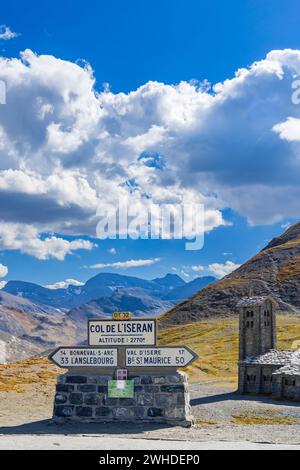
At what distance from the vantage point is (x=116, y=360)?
982 inches

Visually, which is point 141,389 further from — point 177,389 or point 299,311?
point 299,311

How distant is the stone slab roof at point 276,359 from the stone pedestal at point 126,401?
24.2m

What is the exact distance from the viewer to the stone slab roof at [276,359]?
151 ft

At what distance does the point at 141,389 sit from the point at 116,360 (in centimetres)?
186

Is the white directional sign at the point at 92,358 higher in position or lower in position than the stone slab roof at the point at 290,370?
higher

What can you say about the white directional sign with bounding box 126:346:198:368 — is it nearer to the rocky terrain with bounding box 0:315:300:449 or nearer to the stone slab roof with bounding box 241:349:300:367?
the rocky terrain with bounding box 0:315:300:449

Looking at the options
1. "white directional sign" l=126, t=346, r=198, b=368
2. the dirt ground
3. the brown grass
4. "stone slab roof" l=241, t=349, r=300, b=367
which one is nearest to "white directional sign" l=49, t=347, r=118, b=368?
"white directional sign" l=126, t=346, r=198, b=368

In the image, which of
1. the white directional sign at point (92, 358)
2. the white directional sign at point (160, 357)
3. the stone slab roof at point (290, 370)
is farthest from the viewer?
the stone slab roof at point (290, 370)

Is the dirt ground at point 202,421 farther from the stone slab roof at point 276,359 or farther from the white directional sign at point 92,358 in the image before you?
the stone slab roof at point 276,359

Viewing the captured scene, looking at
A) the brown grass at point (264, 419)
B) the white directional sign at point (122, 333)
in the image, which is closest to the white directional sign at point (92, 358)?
the white directional sign at point (122, 333)

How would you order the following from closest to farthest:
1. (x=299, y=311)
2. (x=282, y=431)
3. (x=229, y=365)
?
(x=282, y=431) → (x=229, y=365) → (x=299, y=311)
